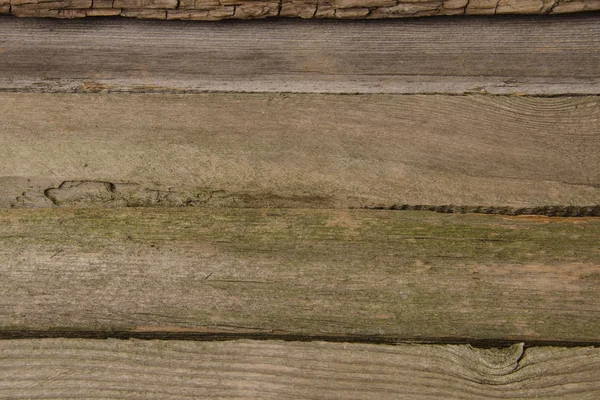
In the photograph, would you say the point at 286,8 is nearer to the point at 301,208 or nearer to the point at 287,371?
the point at 301,208

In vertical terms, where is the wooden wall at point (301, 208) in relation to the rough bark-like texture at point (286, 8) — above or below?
below

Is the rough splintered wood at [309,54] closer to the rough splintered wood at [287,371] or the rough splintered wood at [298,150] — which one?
the rough splintered wood at [298,150]

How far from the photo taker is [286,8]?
160 centimetres

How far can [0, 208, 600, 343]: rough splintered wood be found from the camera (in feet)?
3.94

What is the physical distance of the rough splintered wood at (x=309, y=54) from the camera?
5.40 ft

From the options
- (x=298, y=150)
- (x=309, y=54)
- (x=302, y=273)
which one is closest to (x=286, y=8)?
(x=309, y=54)

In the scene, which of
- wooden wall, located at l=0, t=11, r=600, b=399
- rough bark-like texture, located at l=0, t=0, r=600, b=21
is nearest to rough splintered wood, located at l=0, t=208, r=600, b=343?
wooden wall, located at l=0, t=11, r=600, b=399

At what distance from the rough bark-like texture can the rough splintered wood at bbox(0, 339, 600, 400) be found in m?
0.97

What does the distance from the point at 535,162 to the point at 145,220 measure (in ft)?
3.36

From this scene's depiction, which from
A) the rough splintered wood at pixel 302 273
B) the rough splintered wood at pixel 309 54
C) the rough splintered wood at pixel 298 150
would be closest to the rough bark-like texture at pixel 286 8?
the rough splintered wood at pixel 309 54

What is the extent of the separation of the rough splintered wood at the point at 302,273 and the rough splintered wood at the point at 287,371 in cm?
4

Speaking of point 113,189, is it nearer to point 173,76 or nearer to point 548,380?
point 173,76

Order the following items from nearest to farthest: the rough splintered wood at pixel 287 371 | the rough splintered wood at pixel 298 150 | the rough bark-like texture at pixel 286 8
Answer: the rough splintered wood at pixel 287 371, the rough splintered wood at pixel 298 150, the rough bark-like texture at pixel 286 8

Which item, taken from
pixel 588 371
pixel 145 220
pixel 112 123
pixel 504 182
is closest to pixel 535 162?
pixel 504 182
